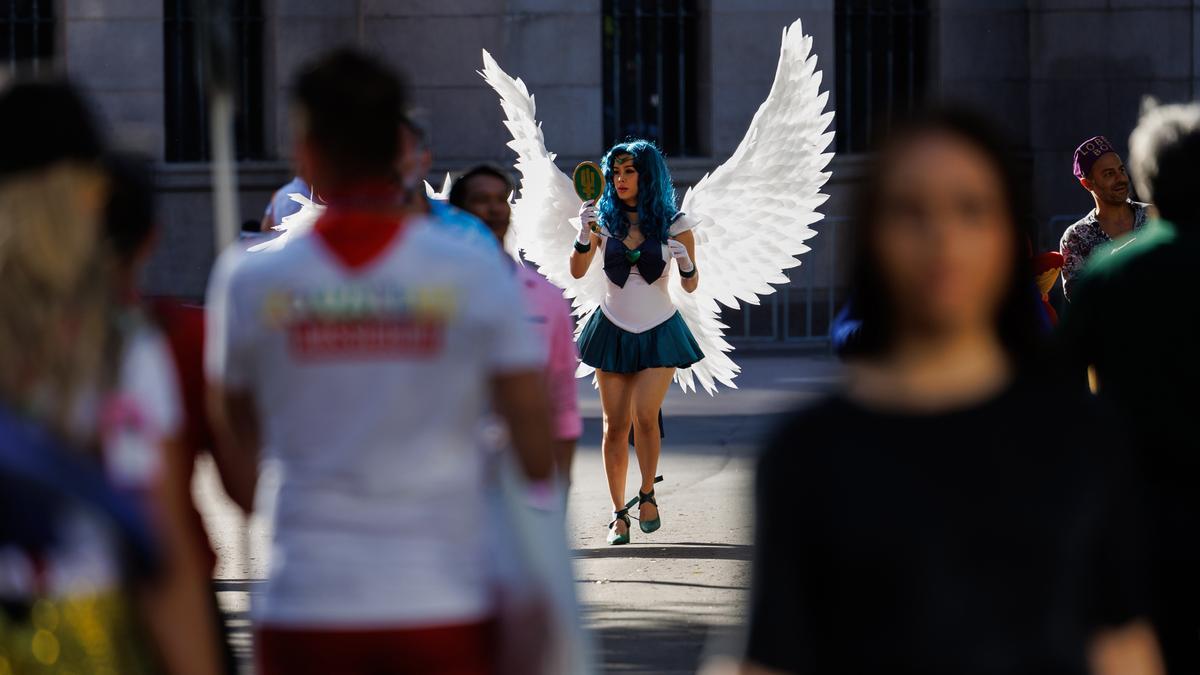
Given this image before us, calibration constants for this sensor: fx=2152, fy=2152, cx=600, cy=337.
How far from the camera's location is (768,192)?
12047 millimetres

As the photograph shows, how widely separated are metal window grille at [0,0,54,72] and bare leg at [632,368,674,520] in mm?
12027

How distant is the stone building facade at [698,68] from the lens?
20.1m

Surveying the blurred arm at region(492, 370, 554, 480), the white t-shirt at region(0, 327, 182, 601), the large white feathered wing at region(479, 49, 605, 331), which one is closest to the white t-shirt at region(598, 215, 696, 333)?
the large white feathered wing at region(479, 49, 605, 331)

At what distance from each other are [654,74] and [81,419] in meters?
18.0

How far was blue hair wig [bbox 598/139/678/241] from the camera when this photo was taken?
10.2m

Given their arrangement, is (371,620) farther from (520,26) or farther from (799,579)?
(520,26)

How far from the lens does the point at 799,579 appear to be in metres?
2.60

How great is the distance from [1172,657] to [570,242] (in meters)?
7.06

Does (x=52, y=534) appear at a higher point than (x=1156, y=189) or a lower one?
lower

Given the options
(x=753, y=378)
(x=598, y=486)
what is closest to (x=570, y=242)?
(x=598, y=486)

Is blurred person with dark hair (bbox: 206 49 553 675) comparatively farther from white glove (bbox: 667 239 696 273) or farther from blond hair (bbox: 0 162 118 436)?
white glove (bbox: 667 239 696 273)

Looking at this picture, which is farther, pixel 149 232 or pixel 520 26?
pixel 520 26

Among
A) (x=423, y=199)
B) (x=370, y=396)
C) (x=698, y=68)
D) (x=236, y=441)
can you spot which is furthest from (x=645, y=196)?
(x=698, y=68)

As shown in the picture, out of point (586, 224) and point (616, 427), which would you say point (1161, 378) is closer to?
point (616, 427)
